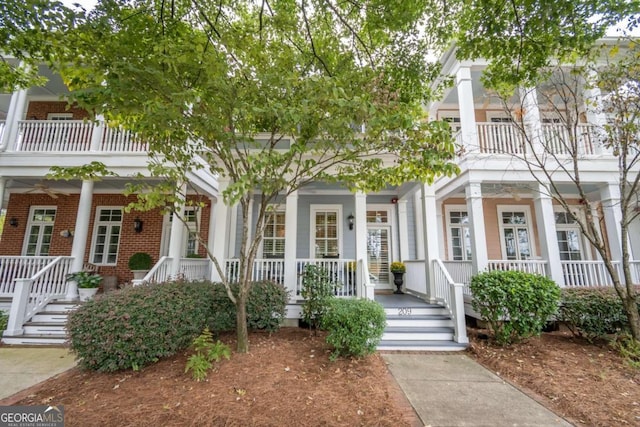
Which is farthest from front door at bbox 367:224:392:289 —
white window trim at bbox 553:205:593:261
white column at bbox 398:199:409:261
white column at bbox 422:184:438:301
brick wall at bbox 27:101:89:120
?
brick wall at bbox 27:101:89:120

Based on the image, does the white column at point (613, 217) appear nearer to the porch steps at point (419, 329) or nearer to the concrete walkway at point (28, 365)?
the porch steps at point (419, 329)

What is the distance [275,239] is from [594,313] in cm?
740

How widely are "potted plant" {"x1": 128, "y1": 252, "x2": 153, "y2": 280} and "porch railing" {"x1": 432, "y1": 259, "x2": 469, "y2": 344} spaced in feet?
24.2

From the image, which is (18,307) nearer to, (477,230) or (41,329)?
(41,329)

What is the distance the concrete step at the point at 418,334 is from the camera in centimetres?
531

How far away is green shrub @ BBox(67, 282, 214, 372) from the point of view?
352 centimetres

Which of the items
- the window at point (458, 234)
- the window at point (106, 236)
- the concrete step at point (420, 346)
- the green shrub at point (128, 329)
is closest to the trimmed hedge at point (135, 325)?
the green shrub at point (128, 329)

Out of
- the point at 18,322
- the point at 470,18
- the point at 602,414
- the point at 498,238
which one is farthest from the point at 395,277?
the point at 18,322

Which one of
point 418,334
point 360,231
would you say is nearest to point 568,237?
point 418,334

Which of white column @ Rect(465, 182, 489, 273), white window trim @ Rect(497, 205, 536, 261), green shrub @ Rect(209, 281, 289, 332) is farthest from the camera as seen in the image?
white window trim @ Rect(497, 205, 536, 261)

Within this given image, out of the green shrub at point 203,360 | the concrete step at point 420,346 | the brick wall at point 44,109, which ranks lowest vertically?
the concrete step at point 420,346

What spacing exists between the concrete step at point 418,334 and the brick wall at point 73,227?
233 inches

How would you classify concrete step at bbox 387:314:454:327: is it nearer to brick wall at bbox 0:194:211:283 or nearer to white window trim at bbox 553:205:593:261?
brick wall at bbox 0:194:211:283

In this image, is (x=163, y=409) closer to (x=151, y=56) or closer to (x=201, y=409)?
(x=201, y=409)
